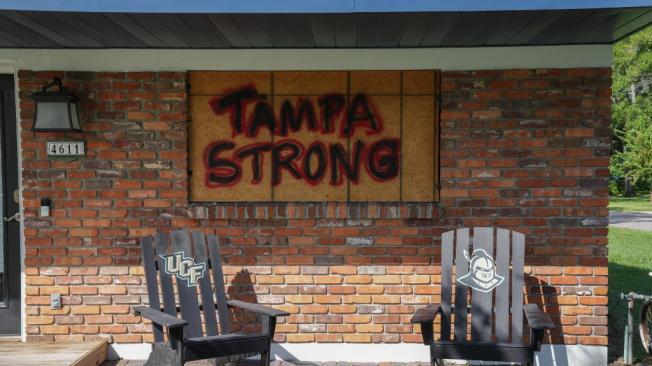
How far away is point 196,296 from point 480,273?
6.11 feet

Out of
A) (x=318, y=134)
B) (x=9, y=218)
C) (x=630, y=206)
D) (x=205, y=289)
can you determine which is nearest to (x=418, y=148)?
(x=318, y=134)

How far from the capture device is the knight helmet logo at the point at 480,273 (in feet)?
10.7

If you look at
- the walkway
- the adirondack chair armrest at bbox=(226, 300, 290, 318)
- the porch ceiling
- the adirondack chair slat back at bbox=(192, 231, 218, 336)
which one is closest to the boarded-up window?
the porch ceiling

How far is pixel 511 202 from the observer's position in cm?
352

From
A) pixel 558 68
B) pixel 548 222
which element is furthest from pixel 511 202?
pixel 558 68

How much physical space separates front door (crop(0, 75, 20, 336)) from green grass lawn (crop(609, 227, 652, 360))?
174 inches

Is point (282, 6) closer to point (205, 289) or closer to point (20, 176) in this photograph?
point (205, 289)

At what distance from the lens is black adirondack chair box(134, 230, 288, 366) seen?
3039 mm

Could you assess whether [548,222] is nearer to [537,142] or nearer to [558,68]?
[537,142]

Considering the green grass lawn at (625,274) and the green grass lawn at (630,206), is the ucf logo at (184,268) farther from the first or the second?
the green grass lawn at (630,206)

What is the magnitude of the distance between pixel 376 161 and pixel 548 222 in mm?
1266

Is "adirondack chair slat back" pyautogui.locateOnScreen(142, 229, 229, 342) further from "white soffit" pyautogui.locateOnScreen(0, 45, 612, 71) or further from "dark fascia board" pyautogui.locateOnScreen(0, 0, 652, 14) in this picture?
"dark fascia board" pyautogui.locateOnScreen(0, 0, 652, 14)

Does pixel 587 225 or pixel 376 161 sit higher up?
pixel 376 161

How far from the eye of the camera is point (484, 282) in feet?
10.7
